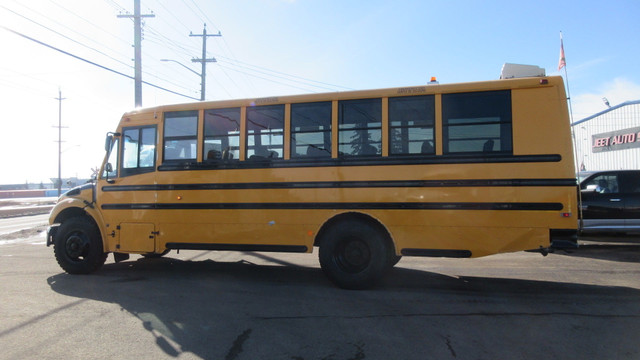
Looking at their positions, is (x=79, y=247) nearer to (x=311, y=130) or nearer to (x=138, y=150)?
(x=138, y=150)

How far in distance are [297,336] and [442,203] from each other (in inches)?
108

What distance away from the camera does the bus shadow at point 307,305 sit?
13.3 feet

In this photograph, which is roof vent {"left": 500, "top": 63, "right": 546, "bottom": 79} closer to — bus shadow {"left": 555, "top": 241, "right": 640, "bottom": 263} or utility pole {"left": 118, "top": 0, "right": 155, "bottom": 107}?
bus shadow {"left": 555, "top": 241, "right": 640, "bottom": 263}

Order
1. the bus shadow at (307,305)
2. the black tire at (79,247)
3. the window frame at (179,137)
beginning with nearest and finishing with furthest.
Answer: the bus shadow at (307,305) < the window frame at (179,137) < the black tire at (79,247)

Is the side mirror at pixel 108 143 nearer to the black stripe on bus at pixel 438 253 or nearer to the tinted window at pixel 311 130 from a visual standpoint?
the tinted window at pixel 311 130

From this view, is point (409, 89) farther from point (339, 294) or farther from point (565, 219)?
point (339, 294)

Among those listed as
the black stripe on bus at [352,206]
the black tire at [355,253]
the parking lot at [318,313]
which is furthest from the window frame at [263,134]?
the parking lot at [318,313]

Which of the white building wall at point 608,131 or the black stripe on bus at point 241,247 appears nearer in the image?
the black stripe on bus at point 241,247

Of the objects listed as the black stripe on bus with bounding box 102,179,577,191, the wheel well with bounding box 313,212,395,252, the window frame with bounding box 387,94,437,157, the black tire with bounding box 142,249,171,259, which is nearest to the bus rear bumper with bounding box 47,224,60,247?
the black stripe on bus with bounding box 102,179,577,191

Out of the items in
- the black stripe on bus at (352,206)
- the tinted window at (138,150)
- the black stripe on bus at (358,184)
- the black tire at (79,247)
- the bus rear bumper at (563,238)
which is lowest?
the black tire at (79,247)

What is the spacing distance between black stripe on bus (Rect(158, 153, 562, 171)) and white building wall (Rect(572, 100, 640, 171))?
13.1m

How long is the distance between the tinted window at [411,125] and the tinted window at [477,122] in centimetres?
21

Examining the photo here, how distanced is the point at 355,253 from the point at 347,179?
1.12 metres

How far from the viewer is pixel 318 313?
482 cm
